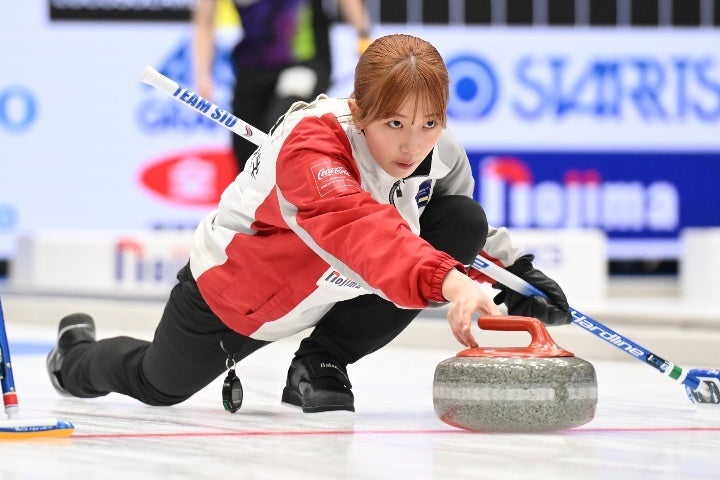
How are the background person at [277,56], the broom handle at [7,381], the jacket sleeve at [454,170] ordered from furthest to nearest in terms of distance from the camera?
1. the background person at [277,56]
2. the jacket sleeve at [454,170]
3. the broom handle at [7,381]

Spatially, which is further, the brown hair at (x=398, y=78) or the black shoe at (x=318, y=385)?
the black shoe at (x=318, y=385)

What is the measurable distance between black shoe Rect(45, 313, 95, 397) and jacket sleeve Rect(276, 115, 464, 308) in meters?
0.92

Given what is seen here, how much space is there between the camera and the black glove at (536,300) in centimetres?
242

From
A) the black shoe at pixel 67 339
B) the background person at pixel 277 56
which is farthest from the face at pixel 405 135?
the background person at pixel 277 56

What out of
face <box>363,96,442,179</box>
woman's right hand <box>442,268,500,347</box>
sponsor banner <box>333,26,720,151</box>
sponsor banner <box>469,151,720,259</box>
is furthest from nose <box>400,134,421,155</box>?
sponsor banner <box>333,26,720,151</box>

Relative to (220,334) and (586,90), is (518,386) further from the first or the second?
(586,90)

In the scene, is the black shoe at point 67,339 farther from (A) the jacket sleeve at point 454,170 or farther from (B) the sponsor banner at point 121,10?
(B) the sponsor banner at point 121,10

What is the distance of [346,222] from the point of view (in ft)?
6.44

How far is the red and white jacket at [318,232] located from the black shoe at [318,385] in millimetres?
72

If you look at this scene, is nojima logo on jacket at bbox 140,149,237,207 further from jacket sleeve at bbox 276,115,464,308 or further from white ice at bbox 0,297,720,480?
jacket sleeve at bbox 276,115,464,308

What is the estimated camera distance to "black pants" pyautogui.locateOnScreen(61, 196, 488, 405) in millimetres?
2418

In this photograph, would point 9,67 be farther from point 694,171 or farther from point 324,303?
point 324,303

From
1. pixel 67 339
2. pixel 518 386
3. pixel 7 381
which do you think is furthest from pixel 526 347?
pixel 67 339

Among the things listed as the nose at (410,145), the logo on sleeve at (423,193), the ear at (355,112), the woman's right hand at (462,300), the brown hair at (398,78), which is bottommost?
the woman's right hand at (462,300)
